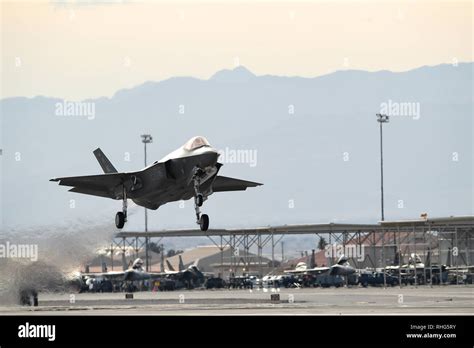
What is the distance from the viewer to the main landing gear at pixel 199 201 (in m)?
46.9

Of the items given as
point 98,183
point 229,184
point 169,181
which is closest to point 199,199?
point 169,181

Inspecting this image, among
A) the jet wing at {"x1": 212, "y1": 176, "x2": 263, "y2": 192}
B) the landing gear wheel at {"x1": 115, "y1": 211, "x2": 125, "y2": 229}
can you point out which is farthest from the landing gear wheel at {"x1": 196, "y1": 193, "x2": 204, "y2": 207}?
the jet wing at {"x1": 212, "y1": 176, "x2": 263, "y2": 192}

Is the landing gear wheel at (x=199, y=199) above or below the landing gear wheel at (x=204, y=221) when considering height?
above

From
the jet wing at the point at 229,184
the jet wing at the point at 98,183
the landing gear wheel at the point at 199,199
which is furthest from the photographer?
the jet wing at the point at 229,184

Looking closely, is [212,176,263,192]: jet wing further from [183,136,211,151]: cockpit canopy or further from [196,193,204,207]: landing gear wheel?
[196,193,204,207]: landing gear wheel

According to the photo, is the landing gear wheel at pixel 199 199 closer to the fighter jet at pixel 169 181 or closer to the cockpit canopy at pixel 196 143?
the fighter jet at pixel 169 181

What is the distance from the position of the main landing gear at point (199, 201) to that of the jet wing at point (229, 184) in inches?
323

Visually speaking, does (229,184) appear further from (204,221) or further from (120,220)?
(204,221)

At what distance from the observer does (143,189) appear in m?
53.0

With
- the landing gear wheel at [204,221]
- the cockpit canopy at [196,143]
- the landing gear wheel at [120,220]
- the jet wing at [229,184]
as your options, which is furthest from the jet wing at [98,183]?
the landing gear wheel at [204,221]

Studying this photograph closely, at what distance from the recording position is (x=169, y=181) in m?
51.3
